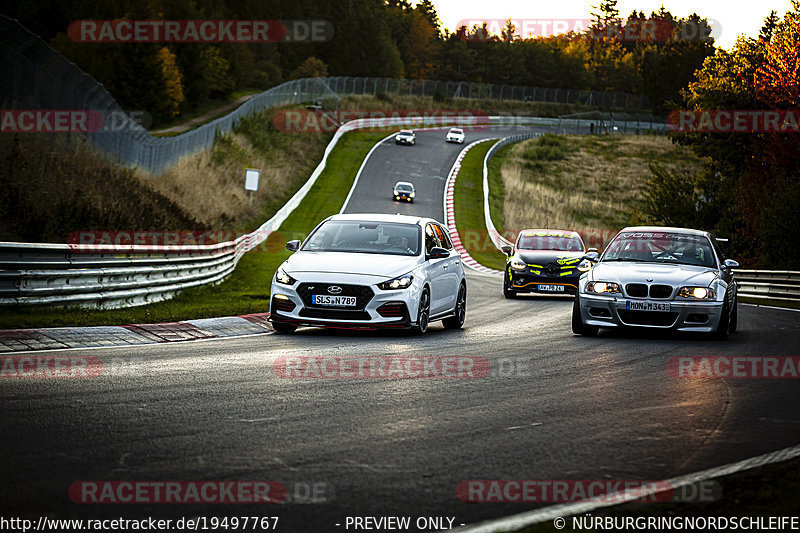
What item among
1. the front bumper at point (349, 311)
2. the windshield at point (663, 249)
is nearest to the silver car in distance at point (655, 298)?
the windshield at point (663, 249)

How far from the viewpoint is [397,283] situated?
13898 millimetres

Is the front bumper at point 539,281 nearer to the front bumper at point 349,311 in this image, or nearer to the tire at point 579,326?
the tire at point 579,326

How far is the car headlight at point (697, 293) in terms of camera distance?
14359mm

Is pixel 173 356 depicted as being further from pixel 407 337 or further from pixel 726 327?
pixel 726 327

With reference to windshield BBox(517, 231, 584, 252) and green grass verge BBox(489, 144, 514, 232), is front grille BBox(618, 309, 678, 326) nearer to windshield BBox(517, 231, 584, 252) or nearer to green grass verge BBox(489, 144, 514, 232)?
windshield BBox(517, 231, 584, 252)

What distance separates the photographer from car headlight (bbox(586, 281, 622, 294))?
14445 mm

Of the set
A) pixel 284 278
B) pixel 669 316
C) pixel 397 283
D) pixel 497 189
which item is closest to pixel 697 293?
pixel 669 316

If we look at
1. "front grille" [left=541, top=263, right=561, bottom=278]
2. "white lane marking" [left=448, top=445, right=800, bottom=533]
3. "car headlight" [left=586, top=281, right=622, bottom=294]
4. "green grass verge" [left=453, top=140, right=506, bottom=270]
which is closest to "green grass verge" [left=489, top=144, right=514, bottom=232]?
"green grass verge" [left=453, top=140, right=506, bottom=270]

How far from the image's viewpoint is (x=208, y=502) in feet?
16.9

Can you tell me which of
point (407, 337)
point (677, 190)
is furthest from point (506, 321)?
point (677, 190)

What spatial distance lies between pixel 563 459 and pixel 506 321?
11182 millimetres

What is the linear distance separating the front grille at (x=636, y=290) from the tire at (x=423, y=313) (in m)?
2.88

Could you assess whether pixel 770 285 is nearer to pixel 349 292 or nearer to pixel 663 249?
pixel 663 249

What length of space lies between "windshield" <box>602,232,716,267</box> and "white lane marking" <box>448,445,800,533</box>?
9.13m
